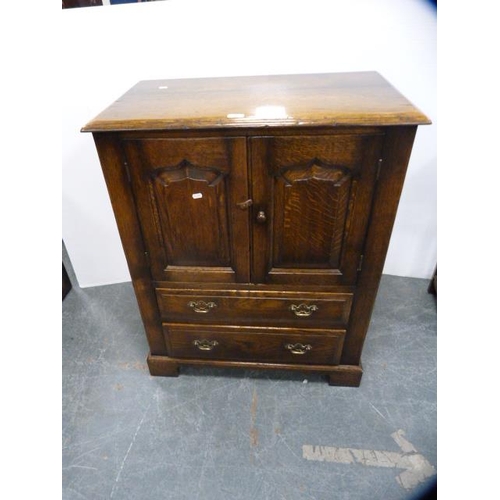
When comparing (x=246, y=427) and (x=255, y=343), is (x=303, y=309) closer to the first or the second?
(x=255, y=343)

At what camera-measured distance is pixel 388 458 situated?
48.8 inches

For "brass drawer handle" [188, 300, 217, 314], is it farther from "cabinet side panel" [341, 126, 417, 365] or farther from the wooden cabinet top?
the wooden cabinet top

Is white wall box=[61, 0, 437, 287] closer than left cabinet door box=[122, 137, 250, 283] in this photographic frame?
No

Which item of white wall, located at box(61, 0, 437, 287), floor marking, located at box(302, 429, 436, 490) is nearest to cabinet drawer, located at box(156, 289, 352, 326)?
floor marking, located at box(302, 429, 436, 490)

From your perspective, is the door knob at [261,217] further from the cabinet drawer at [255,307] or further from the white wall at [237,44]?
the white wall at [237,44]

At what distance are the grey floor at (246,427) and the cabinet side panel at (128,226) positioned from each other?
29 cm

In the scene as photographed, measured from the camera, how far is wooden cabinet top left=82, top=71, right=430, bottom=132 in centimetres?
88

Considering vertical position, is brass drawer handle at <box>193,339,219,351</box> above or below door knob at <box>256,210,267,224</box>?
below

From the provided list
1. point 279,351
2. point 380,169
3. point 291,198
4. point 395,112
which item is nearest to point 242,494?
point 279,351

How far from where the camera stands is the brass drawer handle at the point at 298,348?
1375mm

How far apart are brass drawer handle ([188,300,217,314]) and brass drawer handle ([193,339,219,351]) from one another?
170 millimetres

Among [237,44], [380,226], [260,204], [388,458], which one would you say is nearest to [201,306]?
[260,204]

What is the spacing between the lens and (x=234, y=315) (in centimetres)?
131

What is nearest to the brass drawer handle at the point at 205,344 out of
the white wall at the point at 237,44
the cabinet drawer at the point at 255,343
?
the cabinet drawer at the point at 255,343
